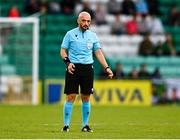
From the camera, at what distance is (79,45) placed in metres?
14.7

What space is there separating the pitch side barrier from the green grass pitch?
193 inches

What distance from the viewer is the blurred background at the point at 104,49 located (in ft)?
93.5

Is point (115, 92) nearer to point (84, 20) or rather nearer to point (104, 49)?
point (104, 49)

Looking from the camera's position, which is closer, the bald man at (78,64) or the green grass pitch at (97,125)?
the green grass pitch at (97,125)

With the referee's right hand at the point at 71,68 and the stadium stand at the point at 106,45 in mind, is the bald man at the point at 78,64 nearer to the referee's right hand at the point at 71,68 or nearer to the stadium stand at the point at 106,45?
the referee's right hand at the point at 71,68

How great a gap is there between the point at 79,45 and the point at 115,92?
553 inches

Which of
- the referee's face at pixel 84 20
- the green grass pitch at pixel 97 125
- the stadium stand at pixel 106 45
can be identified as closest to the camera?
the green grass pitch at pixel 97 125

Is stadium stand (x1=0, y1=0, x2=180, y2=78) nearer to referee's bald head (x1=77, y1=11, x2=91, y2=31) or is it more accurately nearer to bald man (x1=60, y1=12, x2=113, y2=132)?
bald man (x1=60, y1=12, x2=113, y2=132)

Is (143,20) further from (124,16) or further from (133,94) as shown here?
(133,94)

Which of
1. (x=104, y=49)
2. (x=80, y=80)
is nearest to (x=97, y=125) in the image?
(x=80, y=80)

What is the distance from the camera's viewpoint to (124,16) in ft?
108

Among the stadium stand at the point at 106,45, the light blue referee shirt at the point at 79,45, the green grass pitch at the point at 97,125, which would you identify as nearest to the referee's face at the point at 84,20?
the light blue referee shirt at the point at 79,45

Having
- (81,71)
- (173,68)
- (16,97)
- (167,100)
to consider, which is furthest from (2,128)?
(173,68)

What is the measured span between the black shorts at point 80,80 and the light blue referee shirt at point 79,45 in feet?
0.44
